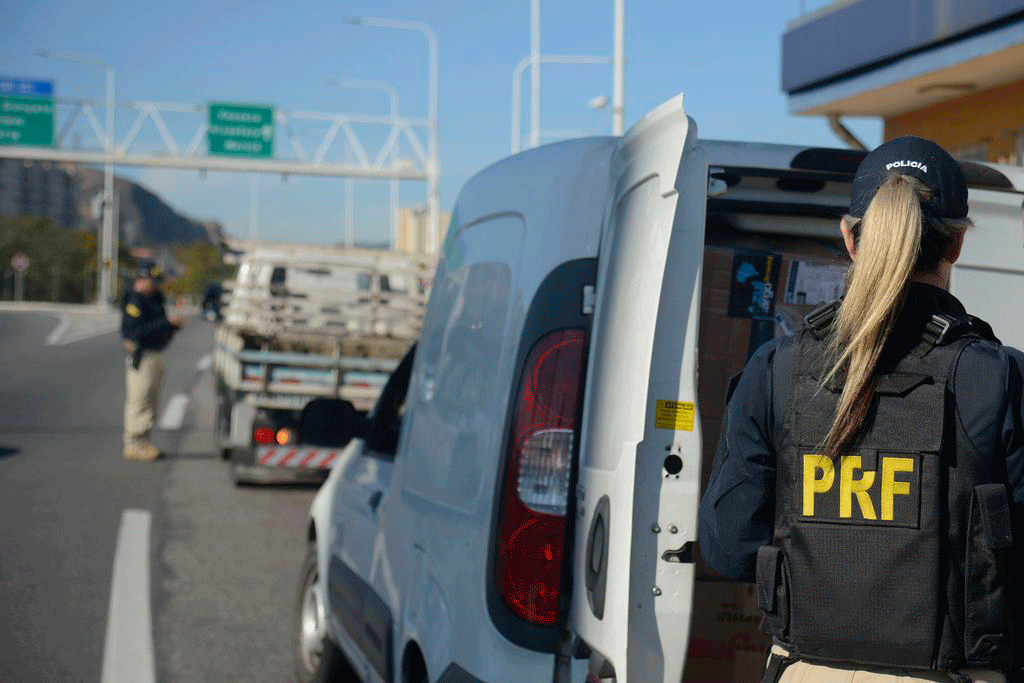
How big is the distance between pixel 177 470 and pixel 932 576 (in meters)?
11.1

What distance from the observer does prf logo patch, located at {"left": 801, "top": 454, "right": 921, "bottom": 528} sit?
2117 millimetres

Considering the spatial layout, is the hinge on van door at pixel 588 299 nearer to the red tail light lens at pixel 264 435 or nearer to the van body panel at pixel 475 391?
the van body panel at pixel 475 391

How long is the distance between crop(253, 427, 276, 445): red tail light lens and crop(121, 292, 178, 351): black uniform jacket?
7.60 feet

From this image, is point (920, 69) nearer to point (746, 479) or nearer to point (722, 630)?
point (722, 630)

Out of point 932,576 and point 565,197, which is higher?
point 565,197

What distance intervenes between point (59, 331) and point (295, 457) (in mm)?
35943

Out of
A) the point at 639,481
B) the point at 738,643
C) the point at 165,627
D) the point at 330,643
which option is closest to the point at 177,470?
the point at 165,627

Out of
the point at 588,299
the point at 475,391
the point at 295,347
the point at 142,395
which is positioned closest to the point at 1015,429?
the point at 588,299

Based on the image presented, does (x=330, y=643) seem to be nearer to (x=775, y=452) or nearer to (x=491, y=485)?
(x=491, y=485)

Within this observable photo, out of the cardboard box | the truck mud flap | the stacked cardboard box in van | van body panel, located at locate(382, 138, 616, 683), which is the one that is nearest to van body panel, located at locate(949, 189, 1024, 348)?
the stacked cardboard box in van

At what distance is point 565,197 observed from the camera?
2922mm

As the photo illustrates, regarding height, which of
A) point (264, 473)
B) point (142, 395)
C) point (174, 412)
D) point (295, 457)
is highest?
point (142, 395)

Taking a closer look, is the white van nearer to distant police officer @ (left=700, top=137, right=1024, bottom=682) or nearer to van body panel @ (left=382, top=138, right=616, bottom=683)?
van body panel @ (left=382, top=138, right=616, bottom=683)

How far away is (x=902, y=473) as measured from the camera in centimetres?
212
